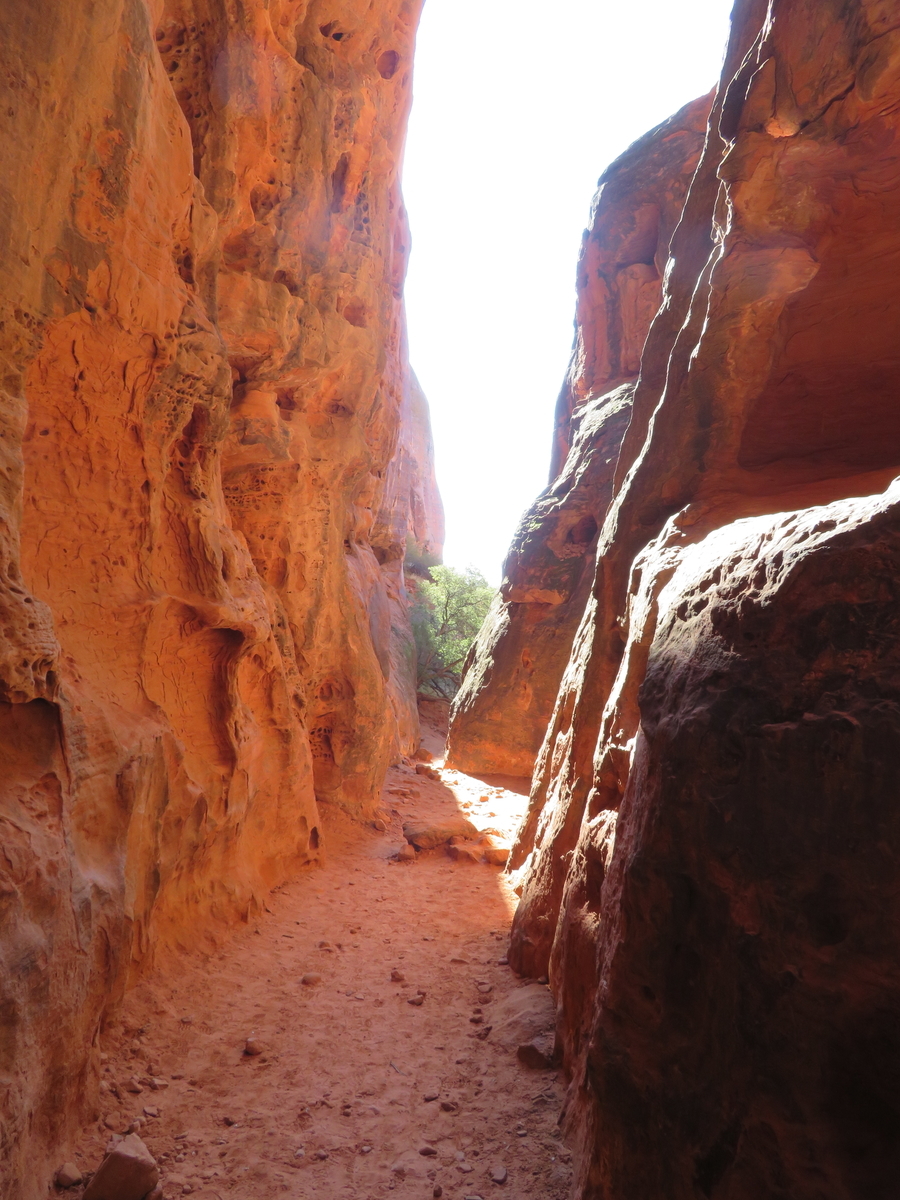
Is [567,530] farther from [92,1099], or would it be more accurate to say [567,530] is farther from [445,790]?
[92,1099]

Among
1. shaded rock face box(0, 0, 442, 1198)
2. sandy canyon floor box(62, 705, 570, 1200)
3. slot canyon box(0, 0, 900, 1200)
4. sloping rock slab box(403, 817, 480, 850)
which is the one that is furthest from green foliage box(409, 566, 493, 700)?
sandy canyon floor box(62, 705, 570, 1200)

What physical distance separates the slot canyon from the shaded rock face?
3cm

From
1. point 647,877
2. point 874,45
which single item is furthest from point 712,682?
point 874,45

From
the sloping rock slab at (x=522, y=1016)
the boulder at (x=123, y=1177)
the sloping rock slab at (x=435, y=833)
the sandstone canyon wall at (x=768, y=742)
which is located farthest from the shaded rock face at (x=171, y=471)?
the sandstone canyon wall at (x=768, y=742)

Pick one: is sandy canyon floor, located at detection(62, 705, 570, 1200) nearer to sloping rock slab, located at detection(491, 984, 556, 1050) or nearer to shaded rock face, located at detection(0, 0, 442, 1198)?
sloping rock slab, located at detection(491, 984, 556, 1050)

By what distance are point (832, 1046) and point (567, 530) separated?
38.6 ft

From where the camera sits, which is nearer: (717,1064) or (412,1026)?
(717,1064)

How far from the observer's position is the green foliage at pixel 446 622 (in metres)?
19.4

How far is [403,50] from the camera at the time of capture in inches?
340

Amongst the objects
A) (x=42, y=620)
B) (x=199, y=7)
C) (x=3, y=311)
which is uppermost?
(x=199, y=7)

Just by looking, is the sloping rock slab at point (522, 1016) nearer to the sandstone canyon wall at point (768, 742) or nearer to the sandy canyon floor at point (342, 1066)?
the sandy canyon floor at point (342, 1066)

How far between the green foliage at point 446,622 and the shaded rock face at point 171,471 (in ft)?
32.1

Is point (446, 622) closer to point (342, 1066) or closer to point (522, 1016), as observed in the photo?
point (522, 1016)

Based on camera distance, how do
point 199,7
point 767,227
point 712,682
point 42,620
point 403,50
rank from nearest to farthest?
point 712,682
point 42,620
point 767,227
point 199,7
point 403,50
